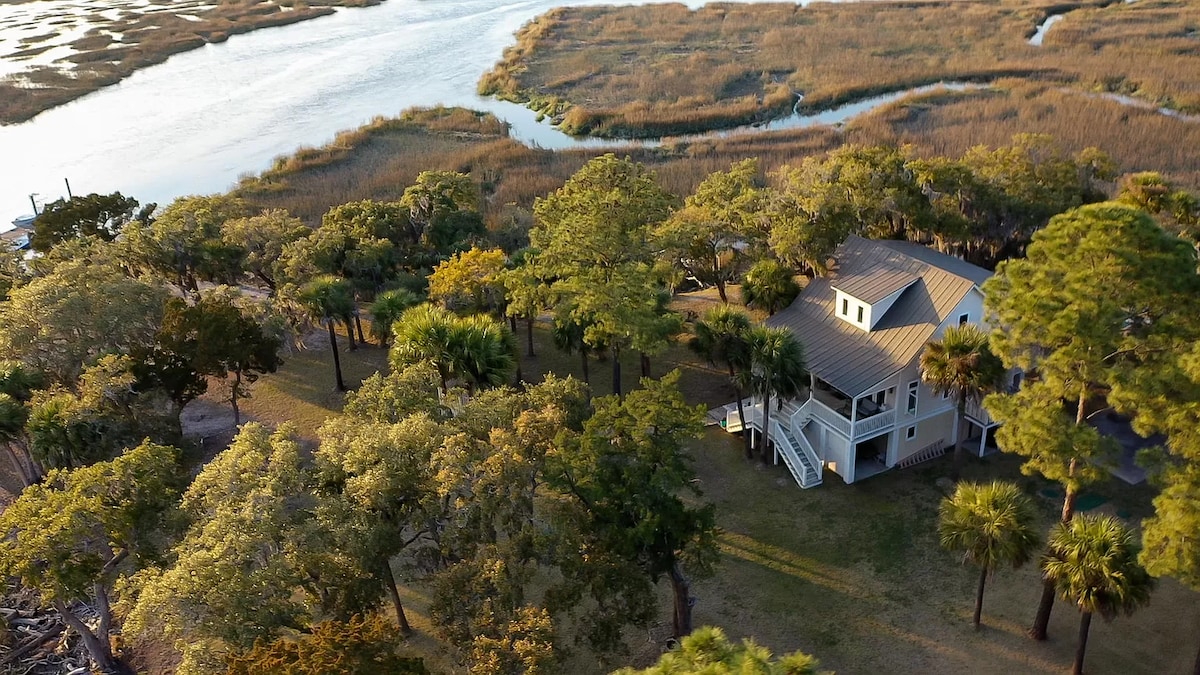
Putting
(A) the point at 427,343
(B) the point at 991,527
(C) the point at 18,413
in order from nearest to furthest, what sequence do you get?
(B) the point at 991,527 < (A) the point at 427,343 < (C) the point at 18,413

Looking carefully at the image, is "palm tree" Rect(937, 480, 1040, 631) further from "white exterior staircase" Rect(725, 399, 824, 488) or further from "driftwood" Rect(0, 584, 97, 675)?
"driftwood" Rect(0, 584, 97, 675)

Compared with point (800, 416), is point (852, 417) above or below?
above

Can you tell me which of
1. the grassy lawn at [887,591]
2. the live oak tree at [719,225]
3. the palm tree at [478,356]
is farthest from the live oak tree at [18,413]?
the live oak tree at [719,225]

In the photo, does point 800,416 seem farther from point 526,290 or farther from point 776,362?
point 526,290

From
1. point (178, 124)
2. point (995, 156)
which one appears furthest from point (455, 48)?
point (995, 156)

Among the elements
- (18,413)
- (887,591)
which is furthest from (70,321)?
(887,591)

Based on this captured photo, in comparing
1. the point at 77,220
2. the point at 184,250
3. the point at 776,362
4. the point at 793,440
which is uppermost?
the point at 77,220
